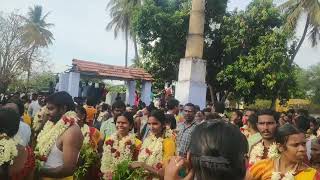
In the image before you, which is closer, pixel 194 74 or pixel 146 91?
pixel 194 74

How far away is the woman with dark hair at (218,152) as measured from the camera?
1864mm

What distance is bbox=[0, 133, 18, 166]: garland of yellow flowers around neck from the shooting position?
10.9 ft

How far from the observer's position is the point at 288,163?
3637 mm

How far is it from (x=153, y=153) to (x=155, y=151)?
1.4 inches

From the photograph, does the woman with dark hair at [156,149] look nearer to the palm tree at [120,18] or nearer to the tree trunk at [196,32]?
the tree trunk at [196,32]

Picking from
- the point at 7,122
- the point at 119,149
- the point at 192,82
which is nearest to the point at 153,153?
the point at 119,149

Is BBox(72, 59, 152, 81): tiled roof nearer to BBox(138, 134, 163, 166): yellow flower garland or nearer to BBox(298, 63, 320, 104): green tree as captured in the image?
BBox(138, 134, 163, 166): yellow flower garland

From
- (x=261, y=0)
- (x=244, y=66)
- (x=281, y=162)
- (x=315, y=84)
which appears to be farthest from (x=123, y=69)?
(x=315, y=84)

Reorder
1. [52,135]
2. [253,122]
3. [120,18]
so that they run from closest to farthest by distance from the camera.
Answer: [52,135] → [253,122] → [120,18]

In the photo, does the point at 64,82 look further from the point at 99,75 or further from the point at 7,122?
the point at 7,122

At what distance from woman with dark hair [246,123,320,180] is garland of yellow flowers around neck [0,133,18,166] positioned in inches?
73.4

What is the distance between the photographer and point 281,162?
3.69 metres

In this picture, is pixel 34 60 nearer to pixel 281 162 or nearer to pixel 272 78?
pixel 272 78

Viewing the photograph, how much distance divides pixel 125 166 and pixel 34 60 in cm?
3130
